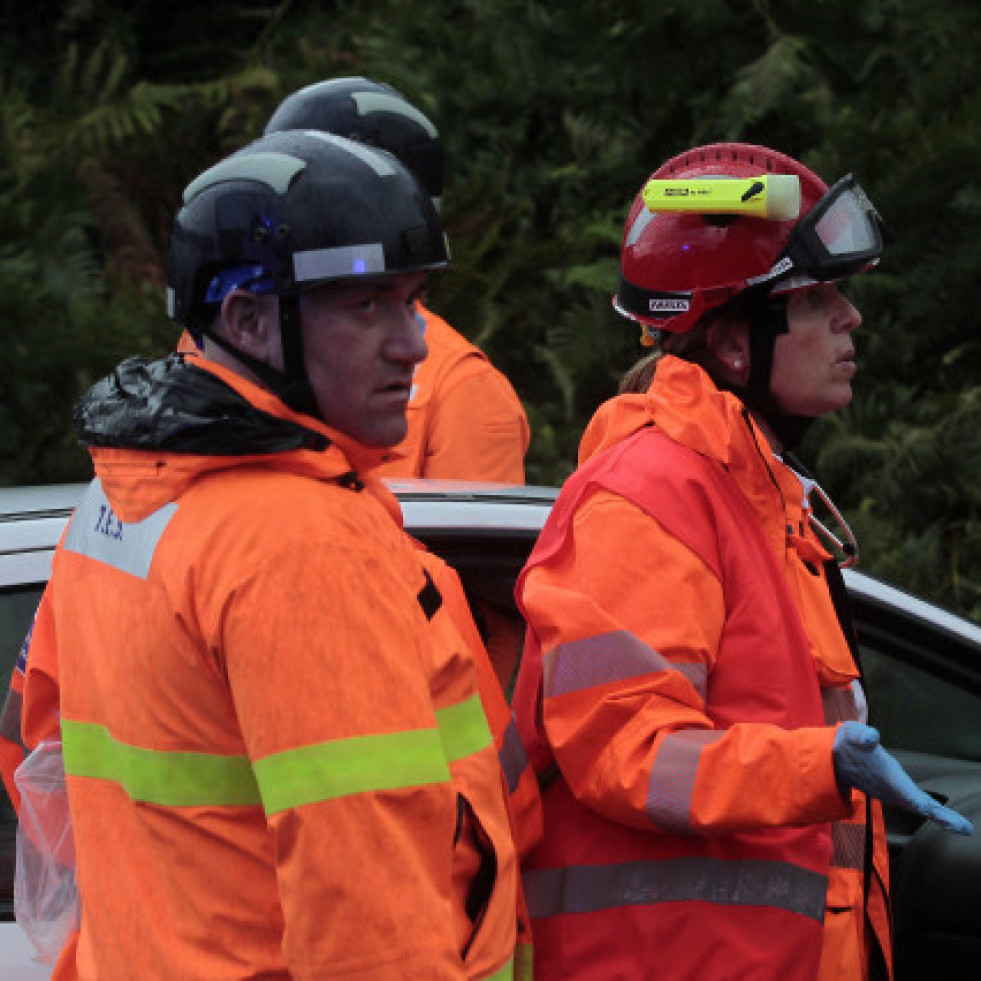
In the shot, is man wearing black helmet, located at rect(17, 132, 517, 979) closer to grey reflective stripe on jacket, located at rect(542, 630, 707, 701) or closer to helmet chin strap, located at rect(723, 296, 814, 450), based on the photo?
grey reflective stripe on jacket, located at rect(542, 630, 707, 701)

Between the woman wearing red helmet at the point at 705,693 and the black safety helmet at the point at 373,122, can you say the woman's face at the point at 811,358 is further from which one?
the black safety helmet at the point at 373,122

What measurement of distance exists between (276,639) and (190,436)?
265 mm

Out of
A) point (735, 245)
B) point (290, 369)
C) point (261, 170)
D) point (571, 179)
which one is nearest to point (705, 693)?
point (735, 245)

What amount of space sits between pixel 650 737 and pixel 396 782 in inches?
25.9

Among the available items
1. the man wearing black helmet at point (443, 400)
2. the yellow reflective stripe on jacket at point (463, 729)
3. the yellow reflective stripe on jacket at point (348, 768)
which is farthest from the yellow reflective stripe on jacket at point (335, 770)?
the man wearing black helmet at point (443, 400)

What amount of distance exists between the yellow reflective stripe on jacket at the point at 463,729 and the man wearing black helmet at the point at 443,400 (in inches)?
83.9

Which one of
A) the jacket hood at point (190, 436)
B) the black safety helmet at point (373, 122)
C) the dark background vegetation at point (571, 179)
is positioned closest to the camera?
the jacket hood at point (190, 436)

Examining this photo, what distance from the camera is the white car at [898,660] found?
3.02 metres

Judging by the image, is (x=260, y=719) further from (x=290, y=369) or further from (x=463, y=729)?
(x=290, y=369)

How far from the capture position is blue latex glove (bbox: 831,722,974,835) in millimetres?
2117

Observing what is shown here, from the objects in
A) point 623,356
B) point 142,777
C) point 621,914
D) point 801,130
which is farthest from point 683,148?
point 142,777

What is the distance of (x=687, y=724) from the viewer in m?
2.30

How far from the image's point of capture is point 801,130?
8.12 metres

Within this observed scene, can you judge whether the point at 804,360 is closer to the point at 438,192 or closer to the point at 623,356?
the point at 438,192
